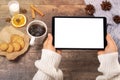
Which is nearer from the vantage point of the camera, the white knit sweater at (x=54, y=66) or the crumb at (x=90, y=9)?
the white knit sweater at (x=54, y=66)

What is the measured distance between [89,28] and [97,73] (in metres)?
0.17

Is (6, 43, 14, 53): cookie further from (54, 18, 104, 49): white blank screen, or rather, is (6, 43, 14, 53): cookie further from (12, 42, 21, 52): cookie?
(54, 18, 104, 49): white blank screen

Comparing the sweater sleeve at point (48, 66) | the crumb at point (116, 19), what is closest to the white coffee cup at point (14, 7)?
the sweater sleeve at point (48, 66)

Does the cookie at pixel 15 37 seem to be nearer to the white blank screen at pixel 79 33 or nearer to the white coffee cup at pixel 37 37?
the white coffee cup at pixel 37 37

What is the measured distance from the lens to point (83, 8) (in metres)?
1.05

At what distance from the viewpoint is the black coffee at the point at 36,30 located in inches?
38.1

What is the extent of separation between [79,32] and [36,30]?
0.15 metres

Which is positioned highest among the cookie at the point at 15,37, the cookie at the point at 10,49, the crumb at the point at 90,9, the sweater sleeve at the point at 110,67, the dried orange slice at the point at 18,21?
the crumb at the point at 90,9

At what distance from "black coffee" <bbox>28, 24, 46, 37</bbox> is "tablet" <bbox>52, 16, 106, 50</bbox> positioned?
9 cm

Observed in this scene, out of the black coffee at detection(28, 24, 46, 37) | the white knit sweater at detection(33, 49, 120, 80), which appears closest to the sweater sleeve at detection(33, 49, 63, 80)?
the white knit sweater at detection(33, 49, 120, 80)

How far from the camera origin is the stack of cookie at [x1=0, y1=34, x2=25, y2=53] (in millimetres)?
979

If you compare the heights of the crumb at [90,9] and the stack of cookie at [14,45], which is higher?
the crumb at [90,9]

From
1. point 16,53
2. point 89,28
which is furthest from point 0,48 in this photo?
point 89,28

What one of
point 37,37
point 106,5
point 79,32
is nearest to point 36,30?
point 37,37
